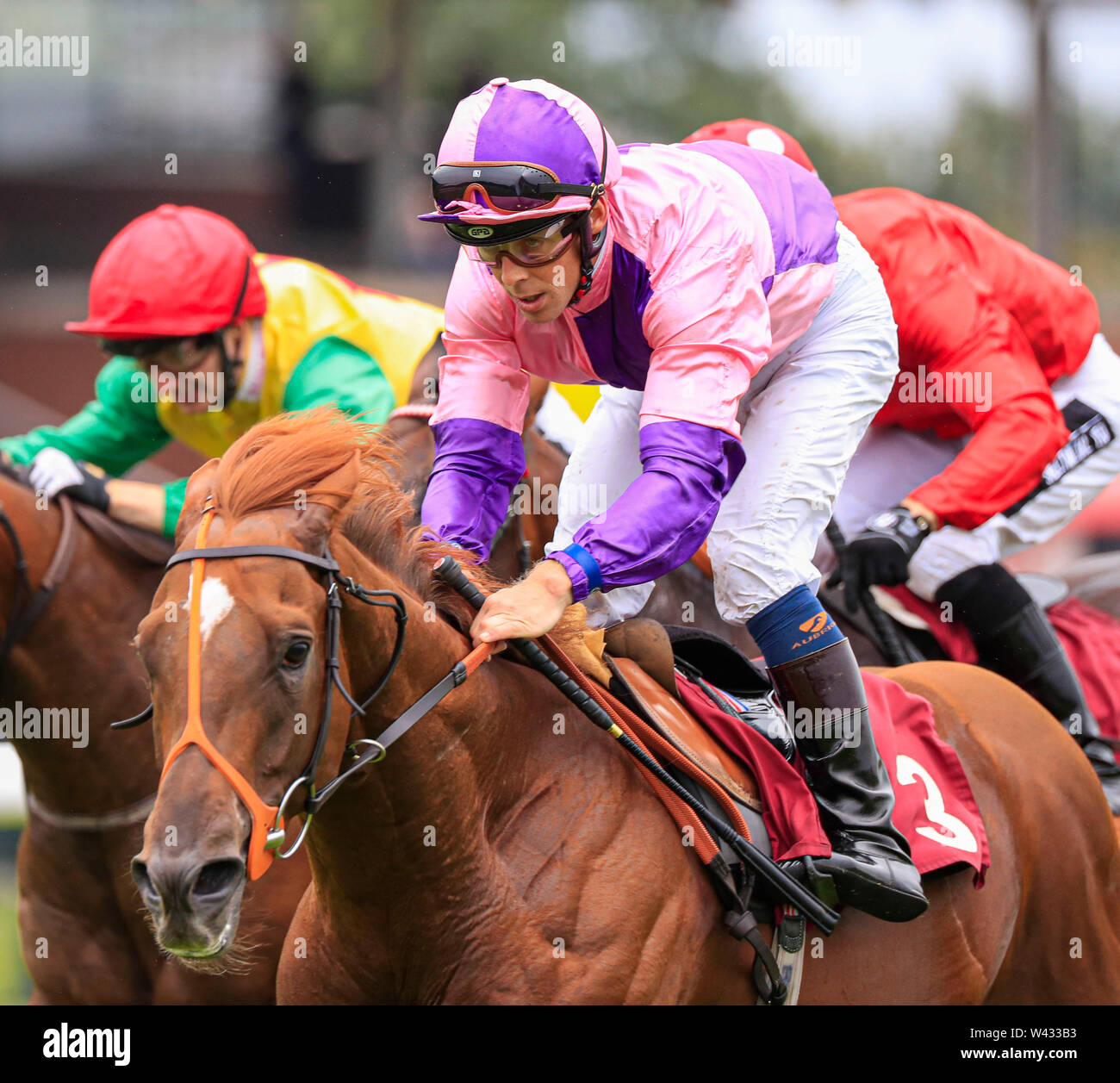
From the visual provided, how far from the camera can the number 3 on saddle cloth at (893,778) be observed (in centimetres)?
291

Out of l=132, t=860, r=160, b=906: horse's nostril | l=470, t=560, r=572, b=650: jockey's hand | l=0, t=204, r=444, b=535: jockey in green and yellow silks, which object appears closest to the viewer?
l=132, t=860, r=160, b=906: horse's nostril

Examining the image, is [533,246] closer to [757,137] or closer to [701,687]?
[701,687]

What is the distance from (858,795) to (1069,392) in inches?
73.9

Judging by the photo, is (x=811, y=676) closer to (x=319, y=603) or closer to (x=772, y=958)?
(x=772, y=958)

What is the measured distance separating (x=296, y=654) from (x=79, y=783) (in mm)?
1771

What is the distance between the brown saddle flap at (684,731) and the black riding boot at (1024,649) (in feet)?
4.63

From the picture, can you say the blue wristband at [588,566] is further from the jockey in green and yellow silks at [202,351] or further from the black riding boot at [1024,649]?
the black riding boot at [1024,649]

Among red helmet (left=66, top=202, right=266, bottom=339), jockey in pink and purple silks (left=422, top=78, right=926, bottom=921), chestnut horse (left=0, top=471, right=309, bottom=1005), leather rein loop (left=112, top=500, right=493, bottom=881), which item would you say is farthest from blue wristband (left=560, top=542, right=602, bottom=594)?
red helmet (left=66, top=202, right=266, bottom=339)

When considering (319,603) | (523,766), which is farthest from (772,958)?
(319,603)

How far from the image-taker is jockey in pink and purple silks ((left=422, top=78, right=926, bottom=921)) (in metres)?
2.49

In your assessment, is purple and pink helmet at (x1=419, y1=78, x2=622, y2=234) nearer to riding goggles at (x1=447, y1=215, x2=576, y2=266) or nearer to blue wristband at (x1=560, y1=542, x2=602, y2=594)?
riding goggles at (x1=447, y1=215, x2=576, y2=266)

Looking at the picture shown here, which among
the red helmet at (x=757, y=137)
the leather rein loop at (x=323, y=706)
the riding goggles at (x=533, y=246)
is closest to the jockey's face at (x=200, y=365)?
the red helmet at (x=757, y=137)

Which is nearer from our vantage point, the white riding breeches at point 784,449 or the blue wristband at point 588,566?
the blue wristband at point 588,566

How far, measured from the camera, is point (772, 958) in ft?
9.06
